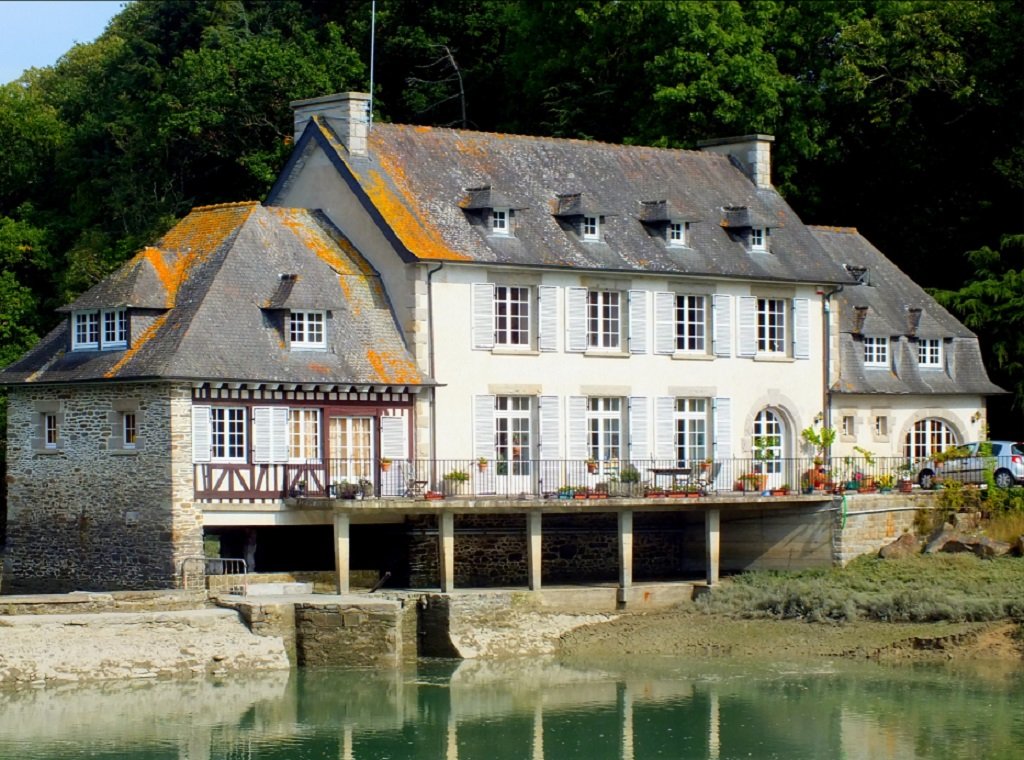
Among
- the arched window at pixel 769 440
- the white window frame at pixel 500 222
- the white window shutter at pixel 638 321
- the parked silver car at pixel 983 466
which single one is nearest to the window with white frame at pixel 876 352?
the parked silver car at pixel 983 466

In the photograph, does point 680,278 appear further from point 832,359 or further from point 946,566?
point 946,566

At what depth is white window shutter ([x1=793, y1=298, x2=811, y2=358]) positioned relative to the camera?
45.6 meters

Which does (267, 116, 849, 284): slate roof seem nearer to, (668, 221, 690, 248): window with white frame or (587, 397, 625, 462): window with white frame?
(668, 221, 690, 248): window with white frame

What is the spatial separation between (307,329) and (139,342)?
291 centimetres

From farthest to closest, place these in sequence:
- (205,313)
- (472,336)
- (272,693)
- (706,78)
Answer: (706,78)
(472,336)
(205,313)
(272,693)

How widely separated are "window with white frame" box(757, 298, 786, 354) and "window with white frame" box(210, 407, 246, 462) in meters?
11.6

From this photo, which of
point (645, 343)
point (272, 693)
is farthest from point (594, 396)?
point (272, 693)

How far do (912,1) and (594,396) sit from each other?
1840cm

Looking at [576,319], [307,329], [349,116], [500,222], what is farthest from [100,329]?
[576,319]

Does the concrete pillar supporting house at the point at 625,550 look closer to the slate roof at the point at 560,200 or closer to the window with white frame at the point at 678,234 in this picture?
the slate roof at the point at 560,200

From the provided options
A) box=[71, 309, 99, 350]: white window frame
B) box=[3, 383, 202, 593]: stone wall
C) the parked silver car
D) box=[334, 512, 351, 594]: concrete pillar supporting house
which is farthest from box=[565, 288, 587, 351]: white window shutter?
box=[71, 309, 99, 350]: white window frame

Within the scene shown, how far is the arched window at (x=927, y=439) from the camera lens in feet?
157

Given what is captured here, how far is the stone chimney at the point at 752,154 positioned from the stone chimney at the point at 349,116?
30.0 feet

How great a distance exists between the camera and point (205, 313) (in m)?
38.4
